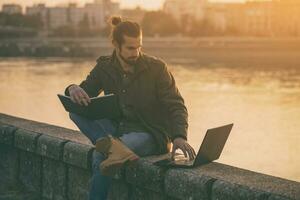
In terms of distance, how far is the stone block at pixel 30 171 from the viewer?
4.13 m

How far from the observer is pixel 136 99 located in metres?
3.43

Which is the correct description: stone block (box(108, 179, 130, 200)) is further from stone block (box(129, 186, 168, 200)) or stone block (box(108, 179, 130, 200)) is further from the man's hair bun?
the man's hair bun

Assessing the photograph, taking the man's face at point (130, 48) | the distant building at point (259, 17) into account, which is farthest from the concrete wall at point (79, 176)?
the distant building at point (259, 17)

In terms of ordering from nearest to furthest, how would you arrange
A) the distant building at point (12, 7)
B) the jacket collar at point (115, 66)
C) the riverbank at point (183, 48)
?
the jacket collar at point (115, 66), the riverbank at point (183, 48), the distant building at point (12, 7)

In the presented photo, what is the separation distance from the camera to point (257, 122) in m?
17.0

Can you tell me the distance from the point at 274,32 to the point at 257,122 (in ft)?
Answer: 299

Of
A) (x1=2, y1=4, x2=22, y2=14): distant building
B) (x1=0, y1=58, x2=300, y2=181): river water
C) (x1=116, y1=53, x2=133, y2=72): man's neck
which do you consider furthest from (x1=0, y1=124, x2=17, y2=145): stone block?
(x1=2, y1=4, x2=22, y2=14): distant building

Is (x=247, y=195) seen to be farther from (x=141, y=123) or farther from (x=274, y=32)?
(x=274, y=32)

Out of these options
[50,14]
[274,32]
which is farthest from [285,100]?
[50,14]

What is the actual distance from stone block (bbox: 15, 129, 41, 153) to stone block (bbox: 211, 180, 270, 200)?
157cm

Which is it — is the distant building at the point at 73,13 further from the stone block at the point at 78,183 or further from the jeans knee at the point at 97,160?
the jeans knee at the point at 97,160

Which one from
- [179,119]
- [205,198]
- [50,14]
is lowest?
[50,14]

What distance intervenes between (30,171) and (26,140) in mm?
197

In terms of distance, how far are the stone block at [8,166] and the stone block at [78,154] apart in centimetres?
67
